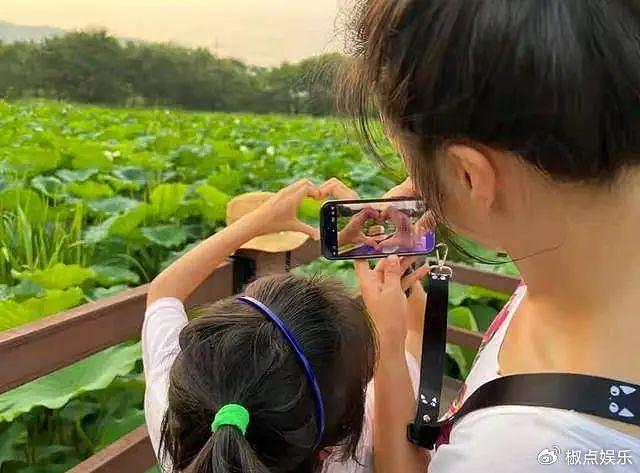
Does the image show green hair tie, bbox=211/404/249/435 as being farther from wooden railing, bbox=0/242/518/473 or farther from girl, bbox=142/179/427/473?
wooden railing, bbox=0/242/518/473

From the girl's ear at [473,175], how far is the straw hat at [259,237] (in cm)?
49

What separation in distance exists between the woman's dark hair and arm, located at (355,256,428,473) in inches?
13.5

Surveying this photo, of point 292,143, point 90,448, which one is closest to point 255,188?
point 90,448

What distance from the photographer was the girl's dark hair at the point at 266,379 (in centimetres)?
64

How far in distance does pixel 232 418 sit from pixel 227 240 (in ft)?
1.24

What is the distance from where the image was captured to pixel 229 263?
3.85ft

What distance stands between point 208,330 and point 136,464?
47 centimetres

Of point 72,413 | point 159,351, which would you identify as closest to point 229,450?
point 159,351

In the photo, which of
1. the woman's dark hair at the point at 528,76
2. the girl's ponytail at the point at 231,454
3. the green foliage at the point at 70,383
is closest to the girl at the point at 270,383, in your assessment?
the girl's ponytail at the point at 231,454

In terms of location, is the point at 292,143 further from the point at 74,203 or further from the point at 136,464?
the point at 136,464

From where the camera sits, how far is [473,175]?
49 centimetres

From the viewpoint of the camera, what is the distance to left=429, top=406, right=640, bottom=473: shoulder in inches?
18.6

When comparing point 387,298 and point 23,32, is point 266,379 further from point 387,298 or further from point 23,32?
point 23,32

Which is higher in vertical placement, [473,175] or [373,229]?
[473,175]
